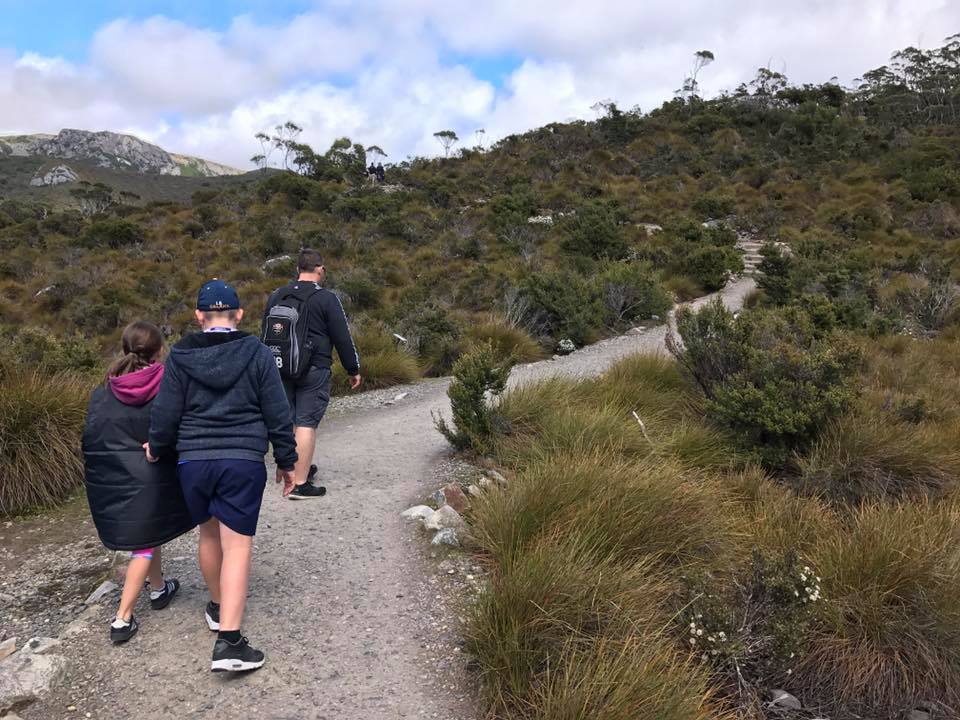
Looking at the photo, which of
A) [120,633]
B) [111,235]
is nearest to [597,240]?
[120,633]

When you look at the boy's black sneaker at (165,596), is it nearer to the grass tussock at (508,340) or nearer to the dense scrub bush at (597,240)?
the grass tussock at (508,340)

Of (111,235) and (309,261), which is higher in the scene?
(111,235)

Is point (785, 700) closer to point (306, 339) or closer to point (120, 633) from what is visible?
point (120, 633)

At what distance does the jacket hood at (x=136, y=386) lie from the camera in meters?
2.85

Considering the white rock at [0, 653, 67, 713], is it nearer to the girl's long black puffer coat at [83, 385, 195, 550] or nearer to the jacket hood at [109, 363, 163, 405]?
the girl's long black puffer coat at [83, 385, 195, 550]

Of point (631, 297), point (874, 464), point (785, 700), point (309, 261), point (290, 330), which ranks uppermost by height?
point (309, 261)

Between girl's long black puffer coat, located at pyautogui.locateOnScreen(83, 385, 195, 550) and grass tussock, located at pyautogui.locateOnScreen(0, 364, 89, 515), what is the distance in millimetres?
2722

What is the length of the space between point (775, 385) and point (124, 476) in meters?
5.14

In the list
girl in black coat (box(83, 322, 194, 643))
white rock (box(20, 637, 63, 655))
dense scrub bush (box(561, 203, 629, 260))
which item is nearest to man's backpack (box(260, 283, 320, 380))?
girl in black coat (box(83, 322, 194, 643))

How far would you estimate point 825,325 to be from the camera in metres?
9.01

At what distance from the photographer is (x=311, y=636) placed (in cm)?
304

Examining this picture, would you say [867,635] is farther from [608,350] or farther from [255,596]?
[608,350]

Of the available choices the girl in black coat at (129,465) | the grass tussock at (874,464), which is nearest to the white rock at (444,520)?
Answer: the girl in black coat at (129,465)

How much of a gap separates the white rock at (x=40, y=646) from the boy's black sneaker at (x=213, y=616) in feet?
2.27
